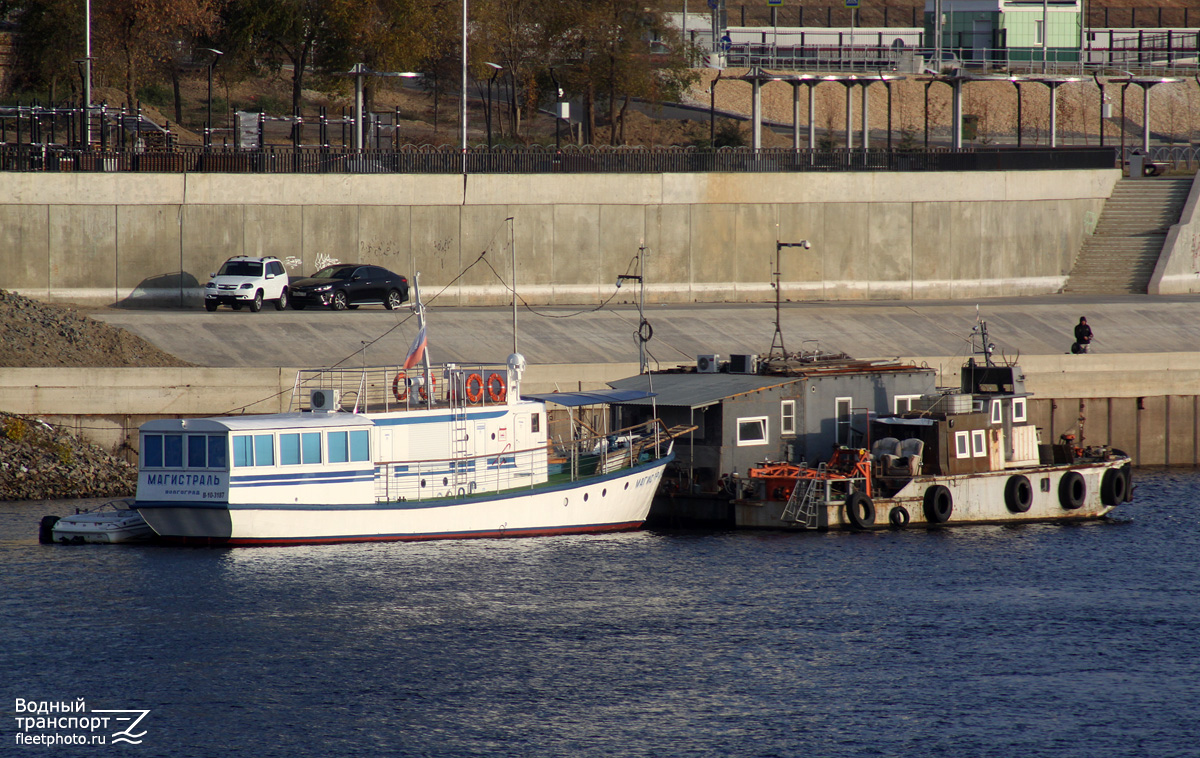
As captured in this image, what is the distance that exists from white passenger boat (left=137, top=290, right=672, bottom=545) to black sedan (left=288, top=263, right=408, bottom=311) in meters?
13.2

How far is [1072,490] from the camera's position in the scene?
42.2 metres

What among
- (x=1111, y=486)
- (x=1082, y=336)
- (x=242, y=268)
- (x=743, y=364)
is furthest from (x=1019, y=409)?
(x=242, y=268)

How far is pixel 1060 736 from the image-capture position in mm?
25109

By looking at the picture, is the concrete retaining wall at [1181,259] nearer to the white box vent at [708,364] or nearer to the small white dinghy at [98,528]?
the white box vent at [708,364]

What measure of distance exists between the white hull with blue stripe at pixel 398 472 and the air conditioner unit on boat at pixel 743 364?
3.07 meters

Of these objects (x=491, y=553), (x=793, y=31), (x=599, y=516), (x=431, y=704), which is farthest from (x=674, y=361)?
(x=793, y=31)

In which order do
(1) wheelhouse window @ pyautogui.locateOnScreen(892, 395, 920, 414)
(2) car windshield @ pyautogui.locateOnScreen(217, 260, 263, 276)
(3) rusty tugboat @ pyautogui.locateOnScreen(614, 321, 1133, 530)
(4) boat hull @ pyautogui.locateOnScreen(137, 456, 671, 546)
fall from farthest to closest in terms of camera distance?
(2) car windshield @ pyautogui.locateOnScreen(217, 260, 263, 276), (1) wheelhouse window @ pyautogui.locateOnScreen(892, 395, 920, 414), (3) rusty tugboat @ pyautogui.locateOnScreen(614, 321, 1133, 530), (4) boat hull @ pyautogui.locateOnScreen(137, 456, 671, 546)

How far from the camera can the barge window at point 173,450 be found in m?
34.2

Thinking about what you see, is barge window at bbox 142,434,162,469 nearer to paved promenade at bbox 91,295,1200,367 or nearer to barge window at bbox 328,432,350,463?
barge window at bbox 328,432,350,463

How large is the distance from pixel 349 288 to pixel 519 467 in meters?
16.8

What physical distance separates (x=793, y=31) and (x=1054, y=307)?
2218 inches

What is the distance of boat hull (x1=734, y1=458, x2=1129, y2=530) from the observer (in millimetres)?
39000

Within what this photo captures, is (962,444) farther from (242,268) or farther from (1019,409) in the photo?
(242,268)

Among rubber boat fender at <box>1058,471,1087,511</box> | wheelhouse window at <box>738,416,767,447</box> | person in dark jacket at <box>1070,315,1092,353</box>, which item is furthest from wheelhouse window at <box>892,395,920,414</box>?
person in dark jacket at <box>1070,315,1092,353</box>
